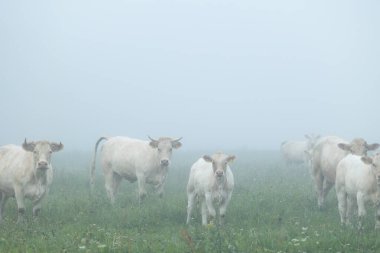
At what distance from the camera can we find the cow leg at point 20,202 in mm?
11531

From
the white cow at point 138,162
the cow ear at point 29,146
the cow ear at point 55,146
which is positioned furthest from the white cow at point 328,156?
the cow ear at point 29,146

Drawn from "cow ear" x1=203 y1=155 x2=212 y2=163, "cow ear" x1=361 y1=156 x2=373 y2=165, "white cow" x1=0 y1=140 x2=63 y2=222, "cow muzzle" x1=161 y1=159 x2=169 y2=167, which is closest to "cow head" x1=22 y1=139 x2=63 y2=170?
"white cow" x1=0 y1=140 x2=63 y2=222

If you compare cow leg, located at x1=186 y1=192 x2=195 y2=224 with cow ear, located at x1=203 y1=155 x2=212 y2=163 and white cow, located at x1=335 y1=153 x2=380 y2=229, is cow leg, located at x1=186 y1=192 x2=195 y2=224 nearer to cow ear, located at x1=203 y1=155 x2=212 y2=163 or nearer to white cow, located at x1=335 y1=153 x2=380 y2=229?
cow ear, located at x1=203 y1=155 x2=212 y2=163

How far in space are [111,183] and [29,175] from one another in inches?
197

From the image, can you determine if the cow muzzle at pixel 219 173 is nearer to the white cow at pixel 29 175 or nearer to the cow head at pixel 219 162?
the cow head at pixel 219 162

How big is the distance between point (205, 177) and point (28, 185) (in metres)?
4.26

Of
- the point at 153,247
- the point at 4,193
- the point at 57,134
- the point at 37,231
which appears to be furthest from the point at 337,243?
the point at 57,134

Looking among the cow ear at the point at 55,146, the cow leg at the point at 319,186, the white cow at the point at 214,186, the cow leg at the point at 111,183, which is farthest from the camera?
the cow leg at the point at 111,183

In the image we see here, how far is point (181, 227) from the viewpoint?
11.1 metres

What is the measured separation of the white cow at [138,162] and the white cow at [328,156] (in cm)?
440

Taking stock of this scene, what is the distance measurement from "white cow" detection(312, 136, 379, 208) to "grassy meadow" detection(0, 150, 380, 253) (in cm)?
46

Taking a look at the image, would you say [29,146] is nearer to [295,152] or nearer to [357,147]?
[357,147]

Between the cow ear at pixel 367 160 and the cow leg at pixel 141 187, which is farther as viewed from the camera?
the cow leg at pixel 141 187

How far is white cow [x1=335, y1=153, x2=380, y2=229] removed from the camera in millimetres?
10695
